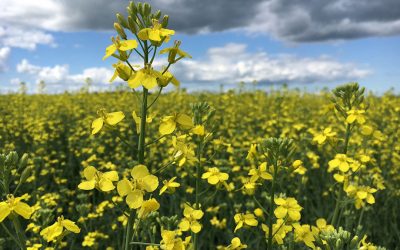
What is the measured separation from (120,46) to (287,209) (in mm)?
1654

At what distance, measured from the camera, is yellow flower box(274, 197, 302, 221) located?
8.91 ft

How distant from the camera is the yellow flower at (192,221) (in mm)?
2621

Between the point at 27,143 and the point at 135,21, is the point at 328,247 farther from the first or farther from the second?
the point at 27,143

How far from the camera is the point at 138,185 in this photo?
192 cm

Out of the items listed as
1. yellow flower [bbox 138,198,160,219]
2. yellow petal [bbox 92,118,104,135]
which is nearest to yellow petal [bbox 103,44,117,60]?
yellow petal [bbox 92,118,104,135]

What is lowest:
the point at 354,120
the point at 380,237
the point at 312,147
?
the point at 380,237

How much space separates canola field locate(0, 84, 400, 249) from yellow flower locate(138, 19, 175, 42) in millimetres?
310

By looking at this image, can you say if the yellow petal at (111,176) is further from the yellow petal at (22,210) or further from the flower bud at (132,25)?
the flower bud at (132,25)

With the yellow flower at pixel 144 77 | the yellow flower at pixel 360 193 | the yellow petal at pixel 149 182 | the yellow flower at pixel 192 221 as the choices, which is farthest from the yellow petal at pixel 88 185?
the yellow flower at pixel 360 193

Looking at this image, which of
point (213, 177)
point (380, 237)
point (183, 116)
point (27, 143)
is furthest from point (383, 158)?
point (27, 143)

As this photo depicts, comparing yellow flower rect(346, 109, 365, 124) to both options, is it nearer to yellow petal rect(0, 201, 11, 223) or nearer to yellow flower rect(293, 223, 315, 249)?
yellow flower rect(293, 223, 315, 249)

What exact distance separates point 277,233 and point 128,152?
6552mm

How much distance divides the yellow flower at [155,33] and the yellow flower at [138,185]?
0.66 metres

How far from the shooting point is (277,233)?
2826 mm
